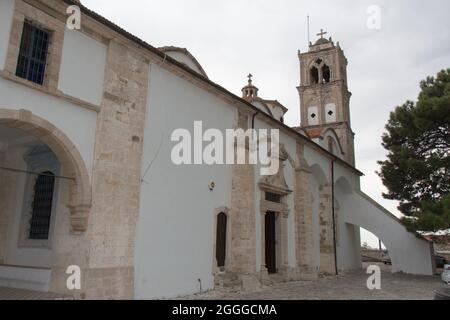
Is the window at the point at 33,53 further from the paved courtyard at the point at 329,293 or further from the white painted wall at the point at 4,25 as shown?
the paved courtyard at the point at 329,293

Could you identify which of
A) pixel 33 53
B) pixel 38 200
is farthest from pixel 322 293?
pixel 33 53

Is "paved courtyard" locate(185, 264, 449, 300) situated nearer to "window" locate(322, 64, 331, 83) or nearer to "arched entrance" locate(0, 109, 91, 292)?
"arched entrance" locate(0, 109, 91, 292)

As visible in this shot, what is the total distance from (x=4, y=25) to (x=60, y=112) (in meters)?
1.69

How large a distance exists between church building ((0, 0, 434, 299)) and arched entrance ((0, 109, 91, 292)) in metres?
0.03

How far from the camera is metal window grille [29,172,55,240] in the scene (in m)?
9.11

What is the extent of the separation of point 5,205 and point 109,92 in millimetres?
4272

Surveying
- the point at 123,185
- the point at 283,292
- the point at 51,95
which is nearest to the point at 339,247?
the point at 283,292

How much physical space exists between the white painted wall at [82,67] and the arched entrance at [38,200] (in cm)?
101

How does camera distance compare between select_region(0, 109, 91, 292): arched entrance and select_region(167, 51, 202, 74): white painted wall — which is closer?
select_region(0, 109, 91, 292): arched entrance

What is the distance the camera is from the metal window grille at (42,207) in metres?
9.11

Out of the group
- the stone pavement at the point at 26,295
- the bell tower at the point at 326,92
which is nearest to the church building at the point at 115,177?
the stone pavement at the point at 26,295

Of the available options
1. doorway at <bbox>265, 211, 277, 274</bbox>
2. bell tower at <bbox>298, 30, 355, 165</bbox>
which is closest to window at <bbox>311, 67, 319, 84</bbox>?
bell tower at <bbox>298, 30, 355, 165</bbox>

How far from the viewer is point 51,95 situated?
7.21m

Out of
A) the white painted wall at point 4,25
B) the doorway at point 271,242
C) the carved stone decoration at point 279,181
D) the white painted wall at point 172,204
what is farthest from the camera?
the doorway at point 271,242
